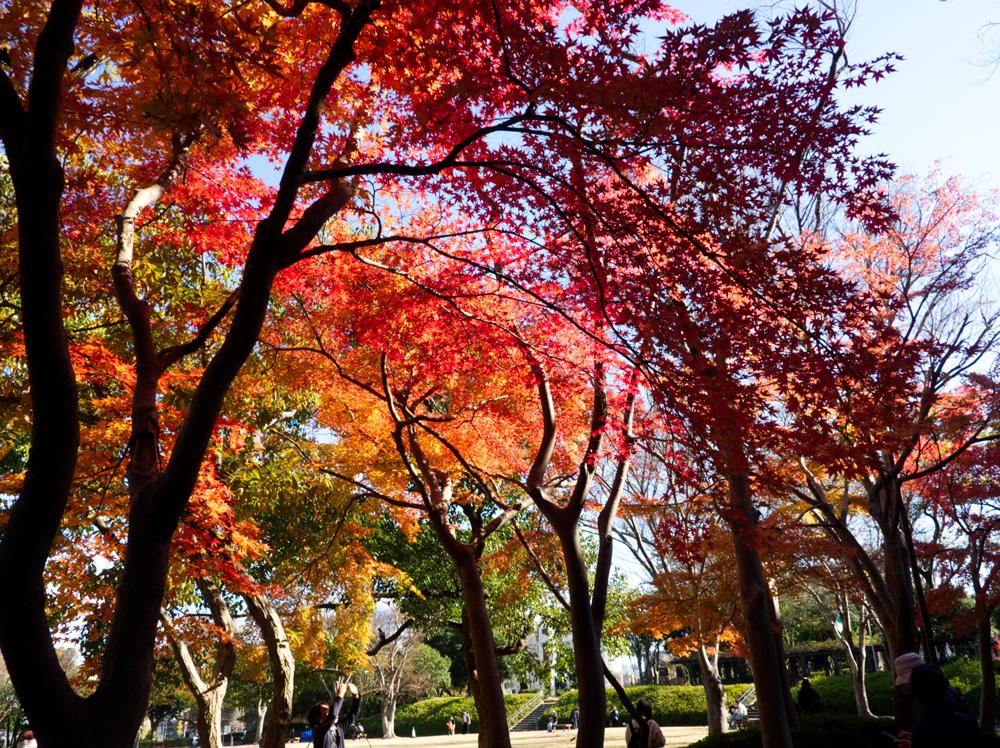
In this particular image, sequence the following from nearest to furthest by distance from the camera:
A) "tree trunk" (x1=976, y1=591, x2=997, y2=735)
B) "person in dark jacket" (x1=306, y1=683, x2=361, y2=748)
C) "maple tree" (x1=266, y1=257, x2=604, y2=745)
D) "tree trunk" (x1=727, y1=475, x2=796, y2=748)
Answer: "person in dark jacket" (x1=306, y1=683, x2=361, y2=748) → "tree trunk" (x1=727, y1=475, x2=796, y2=748) → "maple tree" (x1=266, y1=257, x2=604, y2=745) → "tree trunk" (x1=976, y1=591, x2=997, y2=735)

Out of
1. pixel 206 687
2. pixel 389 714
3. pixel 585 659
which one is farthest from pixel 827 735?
pixel 389 714

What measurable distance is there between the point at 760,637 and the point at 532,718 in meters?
34.6

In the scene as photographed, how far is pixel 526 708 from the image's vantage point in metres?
39.3

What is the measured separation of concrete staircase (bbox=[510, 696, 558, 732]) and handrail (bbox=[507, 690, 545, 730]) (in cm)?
8

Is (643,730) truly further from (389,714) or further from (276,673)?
(389,714)

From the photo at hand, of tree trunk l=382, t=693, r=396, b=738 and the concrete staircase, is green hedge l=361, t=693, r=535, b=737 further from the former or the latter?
tree trunk l=382, t=693, r=396, b=738

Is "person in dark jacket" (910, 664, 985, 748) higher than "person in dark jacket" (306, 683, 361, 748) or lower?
higher

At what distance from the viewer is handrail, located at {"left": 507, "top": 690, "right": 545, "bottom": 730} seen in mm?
38531

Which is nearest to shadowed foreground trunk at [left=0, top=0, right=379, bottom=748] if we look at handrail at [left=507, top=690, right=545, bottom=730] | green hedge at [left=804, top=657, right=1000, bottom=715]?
green hedge at [left=804, top=657, right=1000, bottom=715]

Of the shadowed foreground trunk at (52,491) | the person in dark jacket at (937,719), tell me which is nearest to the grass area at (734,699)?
the person in dark jacket at (937,719)

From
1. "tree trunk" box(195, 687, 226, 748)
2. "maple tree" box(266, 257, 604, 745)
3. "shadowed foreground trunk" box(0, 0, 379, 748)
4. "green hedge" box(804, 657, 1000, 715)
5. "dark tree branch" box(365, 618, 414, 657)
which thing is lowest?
"green hedge" box(804, 657, 1000, 715)

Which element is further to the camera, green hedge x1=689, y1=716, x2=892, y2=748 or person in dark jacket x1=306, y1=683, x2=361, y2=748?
green hedge x1=689, y1=716, x2=892, y2=748

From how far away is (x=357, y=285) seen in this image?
865 cm

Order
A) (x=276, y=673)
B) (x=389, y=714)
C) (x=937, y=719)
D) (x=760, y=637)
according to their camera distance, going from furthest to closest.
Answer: (x=389, y=714), (x=276, y=673), (x=760, y=637), (x=937, y=719)
